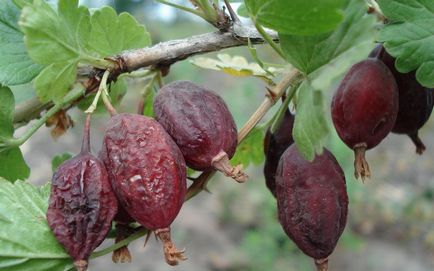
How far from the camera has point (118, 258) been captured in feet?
3.18

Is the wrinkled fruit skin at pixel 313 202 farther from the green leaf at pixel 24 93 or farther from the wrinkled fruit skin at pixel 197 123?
the green leaf at pixel 24 93

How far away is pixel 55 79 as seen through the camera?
0.92m

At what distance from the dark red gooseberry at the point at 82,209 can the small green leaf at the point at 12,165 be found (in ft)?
1.04

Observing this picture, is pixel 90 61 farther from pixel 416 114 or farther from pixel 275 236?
pixel 275 236

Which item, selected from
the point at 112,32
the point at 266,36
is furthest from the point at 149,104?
the point at 266,36

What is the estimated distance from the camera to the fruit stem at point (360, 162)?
3.07 ft

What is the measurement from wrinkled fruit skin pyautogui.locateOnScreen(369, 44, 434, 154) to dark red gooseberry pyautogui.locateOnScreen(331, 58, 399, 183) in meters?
0.07

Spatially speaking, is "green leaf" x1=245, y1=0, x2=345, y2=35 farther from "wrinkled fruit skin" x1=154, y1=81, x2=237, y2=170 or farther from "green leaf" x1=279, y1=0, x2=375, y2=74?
"wrinkled fruit skin" x1=154, y1=81, x2=237, y2=170

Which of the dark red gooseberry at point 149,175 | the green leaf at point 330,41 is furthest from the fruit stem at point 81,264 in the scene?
the green leaf at point 330,41

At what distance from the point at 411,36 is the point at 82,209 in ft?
1.89

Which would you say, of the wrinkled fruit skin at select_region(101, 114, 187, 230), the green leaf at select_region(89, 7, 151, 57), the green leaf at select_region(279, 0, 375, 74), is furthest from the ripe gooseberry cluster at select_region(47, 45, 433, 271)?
the green leaf at select_region(89, 7, 151, 57)

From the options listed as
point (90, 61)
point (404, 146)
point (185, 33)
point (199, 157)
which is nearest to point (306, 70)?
point (199, 157)

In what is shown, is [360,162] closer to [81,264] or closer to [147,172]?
[147,172]

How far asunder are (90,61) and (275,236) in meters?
3.86
